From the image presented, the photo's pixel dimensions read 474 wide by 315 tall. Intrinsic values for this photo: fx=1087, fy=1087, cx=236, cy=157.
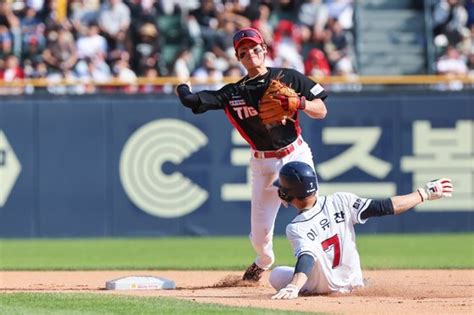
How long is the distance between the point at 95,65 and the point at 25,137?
1777 mm

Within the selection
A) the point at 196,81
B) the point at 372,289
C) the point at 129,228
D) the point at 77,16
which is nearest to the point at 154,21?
the point at 77,16

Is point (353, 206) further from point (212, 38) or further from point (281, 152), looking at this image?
point (212, 38)

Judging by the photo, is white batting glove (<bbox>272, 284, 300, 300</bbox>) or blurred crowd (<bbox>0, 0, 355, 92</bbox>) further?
blurred crowd (<bbox>0, 0, 355, 92</bbox>)

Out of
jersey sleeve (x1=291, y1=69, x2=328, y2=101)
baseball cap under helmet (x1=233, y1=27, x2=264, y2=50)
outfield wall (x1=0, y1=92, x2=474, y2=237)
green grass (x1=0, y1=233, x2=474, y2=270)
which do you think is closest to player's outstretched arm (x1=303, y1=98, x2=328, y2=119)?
jersey sleeve (x1=291, y1=69, x2=328, y2=101)

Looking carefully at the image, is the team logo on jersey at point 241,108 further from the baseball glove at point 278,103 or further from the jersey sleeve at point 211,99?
the baseball glove at point 278,103

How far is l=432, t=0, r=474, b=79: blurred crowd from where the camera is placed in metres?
17.8

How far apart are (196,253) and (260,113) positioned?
5.36m

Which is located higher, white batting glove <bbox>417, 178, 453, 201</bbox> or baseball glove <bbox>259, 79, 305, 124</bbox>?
baseball glove <bbox>259, 79, 305, 124</bbox>

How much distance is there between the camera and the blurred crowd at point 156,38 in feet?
54.9

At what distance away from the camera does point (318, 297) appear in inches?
310

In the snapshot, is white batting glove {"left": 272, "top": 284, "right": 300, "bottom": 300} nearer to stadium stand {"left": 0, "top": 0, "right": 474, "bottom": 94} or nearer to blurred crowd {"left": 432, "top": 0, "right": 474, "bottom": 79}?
stadium stand {"left": 0, "top": 0, "right": 474, "bottom": 94}

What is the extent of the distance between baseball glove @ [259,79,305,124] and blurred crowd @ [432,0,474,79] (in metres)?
9.60

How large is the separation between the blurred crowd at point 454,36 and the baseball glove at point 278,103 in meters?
9.60

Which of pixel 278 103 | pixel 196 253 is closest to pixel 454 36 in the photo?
pixel 196 253
